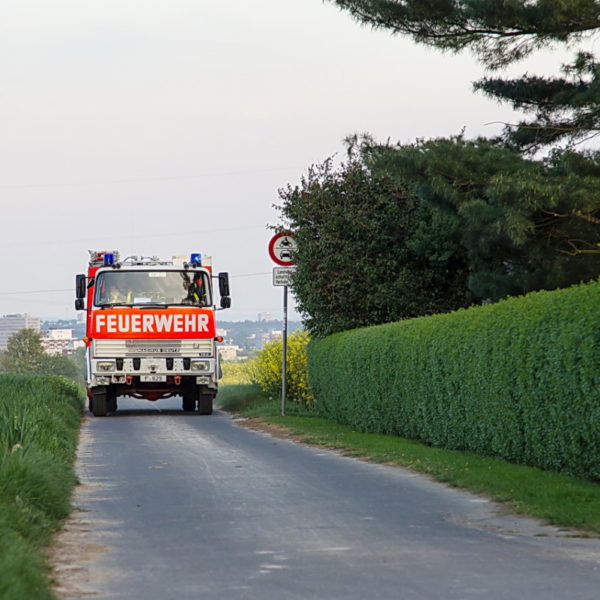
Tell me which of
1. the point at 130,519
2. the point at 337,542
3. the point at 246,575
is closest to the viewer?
the point at 246,575

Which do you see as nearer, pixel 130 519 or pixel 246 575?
pixel 246 575

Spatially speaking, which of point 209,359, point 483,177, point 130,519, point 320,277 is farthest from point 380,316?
point 130,519

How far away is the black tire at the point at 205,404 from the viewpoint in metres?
26.5

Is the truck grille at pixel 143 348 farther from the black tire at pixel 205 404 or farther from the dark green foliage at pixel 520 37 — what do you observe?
the dark green foliage at pixel 520 37

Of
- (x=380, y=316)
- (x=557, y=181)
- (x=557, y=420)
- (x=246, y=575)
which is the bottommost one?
(x=246, y=575)

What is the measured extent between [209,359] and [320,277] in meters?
3.66

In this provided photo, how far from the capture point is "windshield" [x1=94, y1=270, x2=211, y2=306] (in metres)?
25.8

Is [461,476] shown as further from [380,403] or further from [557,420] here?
[380,403]

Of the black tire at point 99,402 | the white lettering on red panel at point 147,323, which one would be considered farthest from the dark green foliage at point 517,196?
the black tire at point 99,402

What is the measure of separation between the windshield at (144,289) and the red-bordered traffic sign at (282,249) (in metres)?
2.38

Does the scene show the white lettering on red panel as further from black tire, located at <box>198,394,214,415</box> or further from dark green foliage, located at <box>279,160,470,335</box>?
dark green foliage, located at <box>279,160,470,335</box>

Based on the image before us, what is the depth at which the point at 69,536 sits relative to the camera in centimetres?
828

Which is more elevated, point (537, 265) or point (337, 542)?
point (537, 265)

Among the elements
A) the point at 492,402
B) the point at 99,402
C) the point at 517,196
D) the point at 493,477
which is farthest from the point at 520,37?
the point at 99,402
